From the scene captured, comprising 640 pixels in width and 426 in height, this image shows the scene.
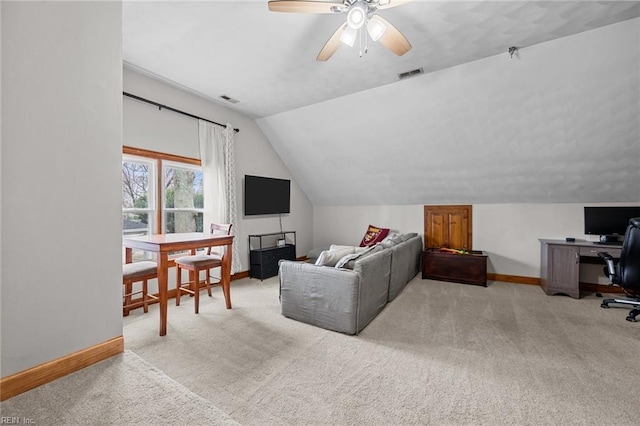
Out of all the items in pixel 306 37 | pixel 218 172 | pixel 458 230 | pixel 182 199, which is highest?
pixel 306 37

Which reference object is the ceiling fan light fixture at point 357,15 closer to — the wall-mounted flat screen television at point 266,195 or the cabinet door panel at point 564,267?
the wall-mounted flat screen television at point 266,195

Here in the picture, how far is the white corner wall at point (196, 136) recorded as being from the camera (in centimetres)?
336

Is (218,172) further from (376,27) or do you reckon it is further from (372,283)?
(376,27)

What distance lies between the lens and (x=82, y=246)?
163cm

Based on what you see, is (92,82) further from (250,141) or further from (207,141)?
(250,141)

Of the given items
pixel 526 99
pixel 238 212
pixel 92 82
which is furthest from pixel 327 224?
pixel 92 82

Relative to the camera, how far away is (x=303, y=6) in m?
1.89

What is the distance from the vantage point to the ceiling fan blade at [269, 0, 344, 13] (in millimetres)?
1851

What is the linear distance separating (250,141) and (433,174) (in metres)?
3.26

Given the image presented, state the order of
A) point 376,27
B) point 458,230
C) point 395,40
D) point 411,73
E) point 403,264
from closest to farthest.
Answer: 1. point 376,27
2. point 395,40
3. point 411,73
4. point 403,264
5. point 458,230

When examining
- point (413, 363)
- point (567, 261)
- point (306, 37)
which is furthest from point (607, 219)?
point (306, 37)

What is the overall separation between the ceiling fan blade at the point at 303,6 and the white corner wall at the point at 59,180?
103cm

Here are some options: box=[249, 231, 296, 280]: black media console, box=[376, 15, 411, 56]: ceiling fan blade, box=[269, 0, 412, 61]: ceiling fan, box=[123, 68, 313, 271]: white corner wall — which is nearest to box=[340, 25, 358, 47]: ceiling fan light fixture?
box=[269, 0, 412, 61]: ceiling fan

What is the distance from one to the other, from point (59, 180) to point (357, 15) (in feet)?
7.12
